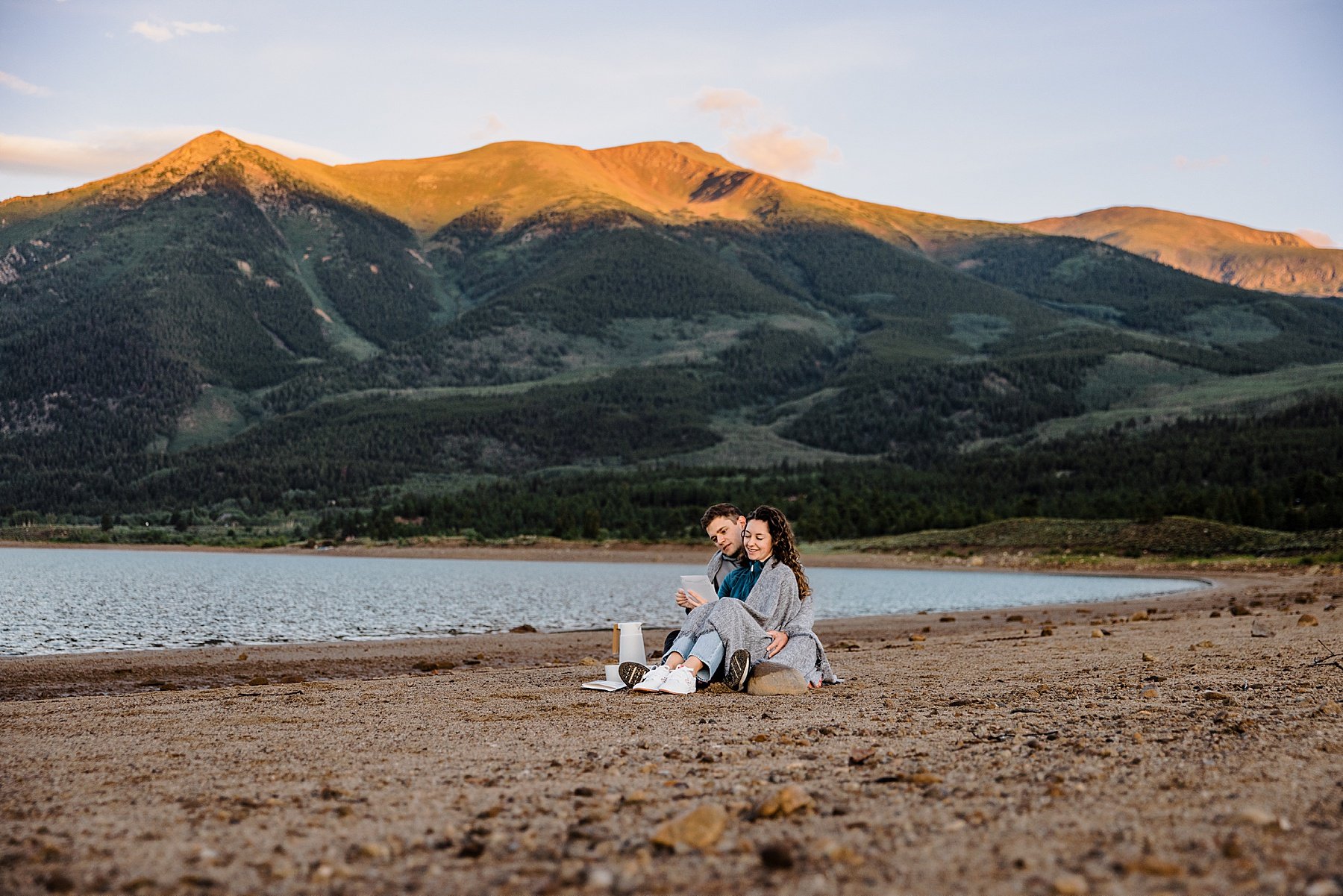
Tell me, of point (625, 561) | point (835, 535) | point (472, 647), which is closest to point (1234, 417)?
point (835, 535)

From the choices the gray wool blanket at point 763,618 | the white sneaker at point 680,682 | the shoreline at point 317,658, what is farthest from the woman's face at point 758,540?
the shoreline at point 317,658

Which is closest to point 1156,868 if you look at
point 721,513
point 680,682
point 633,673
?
point 680,682

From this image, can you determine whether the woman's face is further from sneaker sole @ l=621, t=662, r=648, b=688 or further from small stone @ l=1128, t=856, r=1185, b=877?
small stone @ l=1128, t=856, r=1185, b=877

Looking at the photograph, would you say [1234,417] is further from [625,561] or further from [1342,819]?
[1342,819]

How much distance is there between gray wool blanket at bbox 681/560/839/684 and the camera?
13.3 metres

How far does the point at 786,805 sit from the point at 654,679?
6.50 meters

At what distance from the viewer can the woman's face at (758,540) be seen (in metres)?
13.2

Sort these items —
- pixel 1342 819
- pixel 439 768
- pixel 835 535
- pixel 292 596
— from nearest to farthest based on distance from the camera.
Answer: pixel 1342 819, pixel 439 768, pixel 292 596, pixel 835 535

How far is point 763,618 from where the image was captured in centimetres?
1342

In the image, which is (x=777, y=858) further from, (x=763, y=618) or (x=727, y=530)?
(x=727, y=530)

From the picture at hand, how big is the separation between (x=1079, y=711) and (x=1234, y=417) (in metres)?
186

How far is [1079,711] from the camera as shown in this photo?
11148 millimetres

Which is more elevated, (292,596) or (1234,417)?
(1234,417)

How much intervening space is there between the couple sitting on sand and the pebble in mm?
6638
